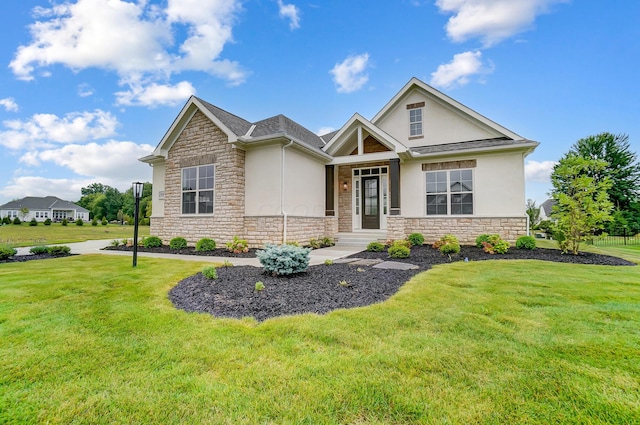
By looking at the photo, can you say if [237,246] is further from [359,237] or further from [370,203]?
[370,203]

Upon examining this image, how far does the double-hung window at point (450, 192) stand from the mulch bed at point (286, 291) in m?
5.35

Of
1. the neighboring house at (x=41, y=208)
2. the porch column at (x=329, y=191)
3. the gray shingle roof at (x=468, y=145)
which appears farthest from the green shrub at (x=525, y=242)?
the neighboring house at (x=41, y=208)

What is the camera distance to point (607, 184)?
8.82 m

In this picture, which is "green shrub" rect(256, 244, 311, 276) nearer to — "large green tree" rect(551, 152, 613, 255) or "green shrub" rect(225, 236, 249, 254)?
"green shrub" rect(225, 236, 249, 254)

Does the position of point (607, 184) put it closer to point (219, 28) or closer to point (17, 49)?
point (219, 28)

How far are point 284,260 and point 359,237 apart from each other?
686cm

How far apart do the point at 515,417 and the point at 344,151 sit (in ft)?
41.1

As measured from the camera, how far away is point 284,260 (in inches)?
229

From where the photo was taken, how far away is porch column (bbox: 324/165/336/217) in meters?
12.9

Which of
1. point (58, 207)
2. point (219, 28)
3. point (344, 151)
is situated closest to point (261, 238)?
point (344, 151)

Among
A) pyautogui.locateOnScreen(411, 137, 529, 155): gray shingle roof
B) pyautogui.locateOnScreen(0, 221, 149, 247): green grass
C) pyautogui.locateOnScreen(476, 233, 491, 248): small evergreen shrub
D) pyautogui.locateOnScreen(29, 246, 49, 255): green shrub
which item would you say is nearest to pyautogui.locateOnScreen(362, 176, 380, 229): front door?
pyautogui.locateOnScreen(411, 137, 529, 155): gray shingle roof

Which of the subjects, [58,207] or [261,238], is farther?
[58,207]

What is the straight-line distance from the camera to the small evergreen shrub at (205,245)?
34.1 feet

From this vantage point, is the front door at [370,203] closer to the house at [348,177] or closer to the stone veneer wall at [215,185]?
the house at [348,177]
